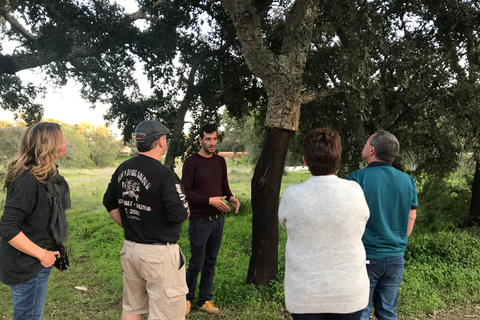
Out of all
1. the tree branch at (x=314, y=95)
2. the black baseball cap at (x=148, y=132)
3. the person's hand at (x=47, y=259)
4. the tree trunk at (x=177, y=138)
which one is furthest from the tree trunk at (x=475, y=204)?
the person's hand at (x=47, y=259)

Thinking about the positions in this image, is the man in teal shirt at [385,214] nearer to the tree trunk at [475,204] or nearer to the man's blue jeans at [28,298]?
the man's blue jeans at [28,298]

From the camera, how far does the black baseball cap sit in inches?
108

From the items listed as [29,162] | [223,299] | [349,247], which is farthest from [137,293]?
[223,299]

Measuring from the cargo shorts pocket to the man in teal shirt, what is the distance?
150 centimetres

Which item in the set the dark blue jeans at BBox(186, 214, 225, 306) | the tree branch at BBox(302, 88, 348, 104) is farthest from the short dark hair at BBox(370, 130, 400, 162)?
Answer: the tree branch at BBox(302, 88, 348, 104)

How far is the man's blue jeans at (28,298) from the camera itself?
2.37 metres

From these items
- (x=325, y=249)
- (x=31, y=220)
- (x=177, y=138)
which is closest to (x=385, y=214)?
(x=325, y=249)

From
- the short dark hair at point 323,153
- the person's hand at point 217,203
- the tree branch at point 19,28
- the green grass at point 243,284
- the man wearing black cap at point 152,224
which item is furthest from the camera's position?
the tree branch at point 19,28

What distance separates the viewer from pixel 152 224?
270 cm

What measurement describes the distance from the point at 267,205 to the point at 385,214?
274cm

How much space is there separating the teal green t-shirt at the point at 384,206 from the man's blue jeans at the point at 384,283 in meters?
0.06

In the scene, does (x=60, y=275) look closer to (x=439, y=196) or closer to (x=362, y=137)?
(x=362, y=137)

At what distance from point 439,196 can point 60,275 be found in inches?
356

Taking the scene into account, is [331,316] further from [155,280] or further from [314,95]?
[314,95]
